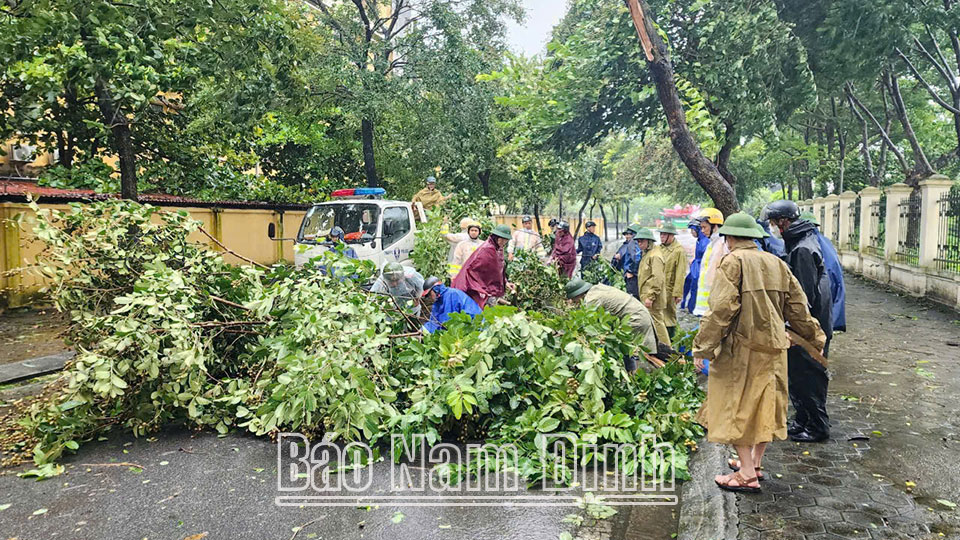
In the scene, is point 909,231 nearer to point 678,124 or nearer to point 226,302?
point 678,124

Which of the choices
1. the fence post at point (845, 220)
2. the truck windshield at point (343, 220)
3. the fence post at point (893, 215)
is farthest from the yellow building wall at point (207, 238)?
the fence post at point (845, 220)

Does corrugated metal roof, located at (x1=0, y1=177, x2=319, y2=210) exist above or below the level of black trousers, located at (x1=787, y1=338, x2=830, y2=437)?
above

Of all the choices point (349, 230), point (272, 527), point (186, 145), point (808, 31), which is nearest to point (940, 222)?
point (808, 31)

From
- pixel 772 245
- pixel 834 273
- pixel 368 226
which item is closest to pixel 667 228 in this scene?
pixel 772 245

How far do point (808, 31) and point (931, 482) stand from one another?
9.63 meters

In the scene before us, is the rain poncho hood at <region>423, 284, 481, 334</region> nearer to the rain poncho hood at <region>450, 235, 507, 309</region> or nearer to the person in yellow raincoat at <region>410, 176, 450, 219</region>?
the rain poncho hood at <region>450, 235, 507, 309</region>

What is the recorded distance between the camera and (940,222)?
1164 cm

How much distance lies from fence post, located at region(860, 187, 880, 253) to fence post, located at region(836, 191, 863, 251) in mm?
2152

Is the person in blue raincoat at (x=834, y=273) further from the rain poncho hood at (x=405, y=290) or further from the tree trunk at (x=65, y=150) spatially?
the tree trunk at (x=65, y=150)

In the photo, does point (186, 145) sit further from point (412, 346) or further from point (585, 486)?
point (585, 486)

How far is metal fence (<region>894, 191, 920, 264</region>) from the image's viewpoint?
12.8 metres

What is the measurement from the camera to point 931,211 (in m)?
11.8

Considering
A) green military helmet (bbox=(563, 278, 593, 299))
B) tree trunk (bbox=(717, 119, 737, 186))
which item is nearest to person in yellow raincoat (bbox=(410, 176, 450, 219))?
tree trunk (bbox=(717, 119, 737, 186))

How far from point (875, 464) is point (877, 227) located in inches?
572
